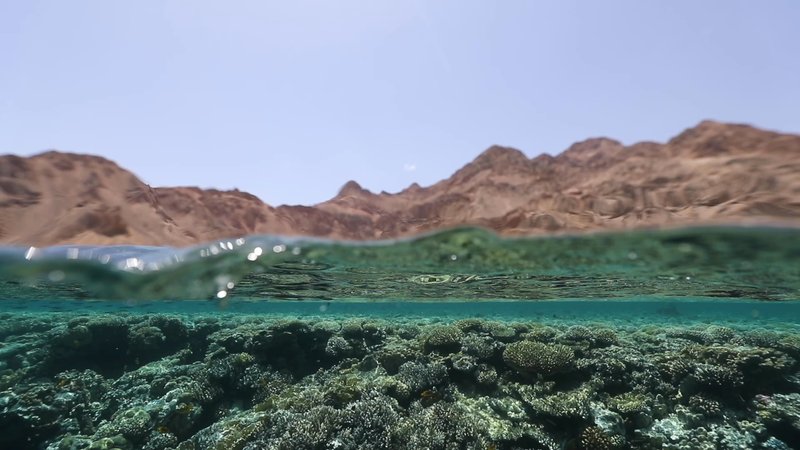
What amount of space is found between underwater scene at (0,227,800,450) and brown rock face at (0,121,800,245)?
0.84 meters

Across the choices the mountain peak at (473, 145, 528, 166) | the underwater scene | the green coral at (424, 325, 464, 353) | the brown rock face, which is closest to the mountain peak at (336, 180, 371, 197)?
the brown rock face

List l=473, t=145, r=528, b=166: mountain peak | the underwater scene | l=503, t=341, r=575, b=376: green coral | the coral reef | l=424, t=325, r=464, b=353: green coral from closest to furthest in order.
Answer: the coral reef < the underwater scene < l=473, t=145, r=528, b=166: mountain peak < l=503, t=341, r=575, b=376: green coral < l=424, t=325, r=464, b=353: green coral

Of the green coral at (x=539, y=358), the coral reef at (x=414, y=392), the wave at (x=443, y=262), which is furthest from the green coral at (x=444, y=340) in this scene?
the wave at (x=443, y=262)

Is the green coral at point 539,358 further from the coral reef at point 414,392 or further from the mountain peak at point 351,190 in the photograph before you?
the mountain peak at point 351,190

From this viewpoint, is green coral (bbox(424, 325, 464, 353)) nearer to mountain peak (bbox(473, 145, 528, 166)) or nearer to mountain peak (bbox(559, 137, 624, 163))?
mountain peak (bbox(473, 145, 528, 166))

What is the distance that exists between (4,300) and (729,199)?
40.6 meters

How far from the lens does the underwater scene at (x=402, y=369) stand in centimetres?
Answer: 970

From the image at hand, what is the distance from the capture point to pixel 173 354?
55.7 ft

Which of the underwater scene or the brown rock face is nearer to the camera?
the brown rock face

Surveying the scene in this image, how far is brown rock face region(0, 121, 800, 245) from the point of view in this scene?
8.63m

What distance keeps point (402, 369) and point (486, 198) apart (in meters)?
6.28

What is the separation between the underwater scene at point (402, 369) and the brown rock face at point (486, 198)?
838 millimetres

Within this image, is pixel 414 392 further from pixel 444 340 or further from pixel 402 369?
pixel 444 340

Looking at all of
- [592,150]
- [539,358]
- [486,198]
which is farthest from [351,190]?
[539,358]
